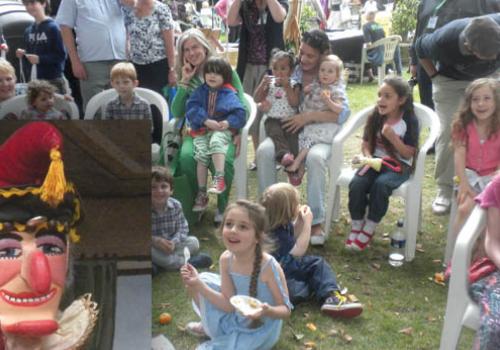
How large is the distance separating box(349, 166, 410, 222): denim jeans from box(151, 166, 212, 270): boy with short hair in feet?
3.28

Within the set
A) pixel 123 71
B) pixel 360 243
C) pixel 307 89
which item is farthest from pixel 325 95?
pixel 123 71

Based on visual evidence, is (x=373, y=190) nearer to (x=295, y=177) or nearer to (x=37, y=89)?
(x=295, y=177)

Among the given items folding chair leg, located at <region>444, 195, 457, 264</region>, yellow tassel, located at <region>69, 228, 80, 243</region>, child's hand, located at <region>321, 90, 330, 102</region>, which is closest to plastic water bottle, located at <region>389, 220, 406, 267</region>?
folding chair leg, located at <region>444, 195, 457, 264</region>

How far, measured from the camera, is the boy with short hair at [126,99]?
2.27 meters

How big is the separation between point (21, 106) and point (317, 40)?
219cm

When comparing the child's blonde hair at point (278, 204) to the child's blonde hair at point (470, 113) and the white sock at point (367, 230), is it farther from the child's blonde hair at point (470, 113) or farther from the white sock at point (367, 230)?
the child's blonde hair at point (470, 113)

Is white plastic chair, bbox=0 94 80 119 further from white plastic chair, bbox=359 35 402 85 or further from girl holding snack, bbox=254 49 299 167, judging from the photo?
white plastic chair, bbox=359 35 402 85

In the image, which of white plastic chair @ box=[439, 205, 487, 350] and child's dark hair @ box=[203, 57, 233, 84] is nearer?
white plastic chair @ box=[439, 205, 487, 350]

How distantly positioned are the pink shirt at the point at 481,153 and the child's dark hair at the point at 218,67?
1.46 meters

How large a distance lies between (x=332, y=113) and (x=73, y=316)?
2.35 metres

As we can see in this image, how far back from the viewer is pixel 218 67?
3854 millimetres

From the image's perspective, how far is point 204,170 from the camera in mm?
3867

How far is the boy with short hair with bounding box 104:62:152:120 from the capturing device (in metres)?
2.27

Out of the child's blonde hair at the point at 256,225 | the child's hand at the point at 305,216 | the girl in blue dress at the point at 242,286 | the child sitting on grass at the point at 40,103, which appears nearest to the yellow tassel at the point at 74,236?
the child sitting on grass at the point at 40,103
